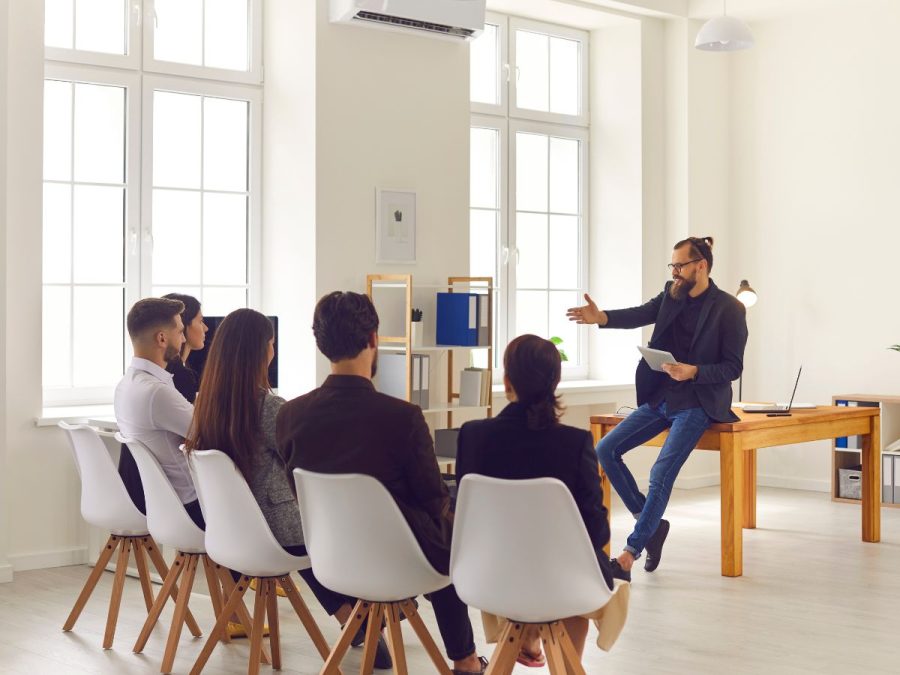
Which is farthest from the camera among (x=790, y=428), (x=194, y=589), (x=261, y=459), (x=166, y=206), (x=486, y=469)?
(x=166, y=206)

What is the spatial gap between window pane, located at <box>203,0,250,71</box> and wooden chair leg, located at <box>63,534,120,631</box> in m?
3.09

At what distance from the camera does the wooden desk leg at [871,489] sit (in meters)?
5.89

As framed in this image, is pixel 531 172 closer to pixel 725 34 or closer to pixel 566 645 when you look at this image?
pixel 725 34

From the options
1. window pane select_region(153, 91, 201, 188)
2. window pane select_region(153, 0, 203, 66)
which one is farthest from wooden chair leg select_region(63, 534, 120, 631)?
window pane select_region(153, 0, 203, 66)

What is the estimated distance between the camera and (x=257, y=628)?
3.54 metres

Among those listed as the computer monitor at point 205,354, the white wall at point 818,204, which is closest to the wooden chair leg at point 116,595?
the computer monitor at point 205,354

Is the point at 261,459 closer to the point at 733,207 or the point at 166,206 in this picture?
the point at 166,206

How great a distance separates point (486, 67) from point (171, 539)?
468 cm

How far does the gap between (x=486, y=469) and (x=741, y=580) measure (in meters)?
2.49

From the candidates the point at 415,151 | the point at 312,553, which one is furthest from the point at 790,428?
the point at 312,553

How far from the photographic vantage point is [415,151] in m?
6.52

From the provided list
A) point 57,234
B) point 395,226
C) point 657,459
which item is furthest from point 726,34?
point 57,234

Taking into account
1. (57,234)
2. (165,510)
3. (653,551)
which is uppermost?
(57,234)

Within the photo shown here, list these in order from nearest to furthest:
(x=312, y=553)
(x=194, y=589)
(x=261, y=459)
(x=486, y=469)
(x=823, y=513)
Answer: (x=486, y=469) < (x=312, y=553) < (x=261, y=459) < (x=194, y=589) < (x=823, y=513)
